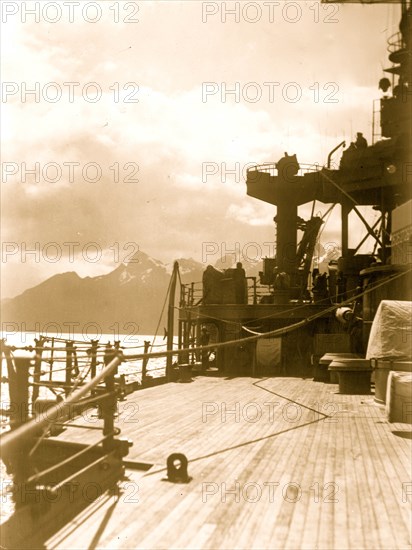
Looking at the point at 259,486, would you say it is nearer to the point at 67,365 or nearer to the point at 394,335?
the point at 394,335

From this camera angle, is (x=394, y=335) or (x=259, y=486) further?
(x=394, y=335)

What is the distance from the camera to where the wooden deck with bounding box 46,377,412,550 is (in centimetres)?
409

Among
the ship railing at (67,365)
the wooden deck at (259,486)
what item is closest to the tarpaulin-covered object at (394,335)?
the wooden deck at (259,486)

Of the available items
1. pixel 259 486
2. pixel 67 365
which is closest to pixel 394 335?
pixel 259 486

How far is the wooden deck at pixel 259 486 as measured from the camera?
4090 millimetres

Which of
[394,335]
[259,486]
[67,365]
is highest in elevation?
[394,335]

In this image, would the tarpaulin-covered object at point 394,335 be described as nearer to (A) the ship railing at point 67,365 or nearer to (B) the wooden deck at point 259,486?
(B) the wooden deck at point 259,486

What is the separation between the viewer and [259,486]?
527cm

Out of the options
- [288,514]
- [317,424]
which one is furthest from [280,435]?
[288,514]

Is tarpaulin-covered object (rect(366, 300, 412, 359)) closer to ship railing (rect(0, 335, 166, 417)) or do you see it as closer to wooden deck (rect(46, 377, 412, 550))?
wooden deck (rect(46, 377, 412, 550))

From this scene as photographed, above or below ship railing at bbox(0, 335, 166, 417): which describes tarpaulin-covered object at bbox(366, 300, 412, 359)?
above

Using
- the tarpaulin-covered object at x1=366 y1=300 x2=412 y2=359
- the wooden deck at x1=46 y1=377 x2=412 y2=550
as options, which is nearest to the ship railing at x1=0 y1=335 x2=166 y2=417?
the wooden deck at x1=46 y1=377 x2=412 y2=550

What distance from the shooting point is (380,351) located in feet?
31.2

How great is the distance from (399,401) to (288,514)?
4441mm
